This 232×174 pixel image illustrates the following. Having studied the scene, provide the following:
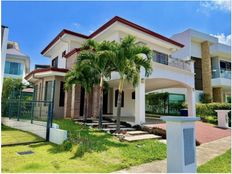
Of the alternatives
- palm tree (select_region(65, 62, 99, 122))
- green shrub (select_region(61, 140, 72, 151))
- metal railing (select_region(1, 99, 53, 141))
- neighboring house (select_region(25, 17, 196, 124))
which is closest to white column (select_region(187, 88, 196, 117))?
neighboring house (select_region(25, 17, 196, 124))

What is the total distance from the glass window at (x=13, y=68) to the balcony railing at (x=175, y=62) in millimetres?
23665

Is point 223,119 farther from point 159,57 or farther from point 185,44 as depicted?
point 185,44

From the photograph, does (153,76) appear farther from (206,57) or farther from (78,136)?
(206,57)

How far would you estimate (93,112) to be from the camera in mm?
16078

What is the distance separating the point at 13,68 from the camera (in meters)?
31.7

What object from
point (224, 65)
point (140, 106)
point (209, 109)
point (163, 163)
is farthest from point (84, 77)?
point (224, 65)

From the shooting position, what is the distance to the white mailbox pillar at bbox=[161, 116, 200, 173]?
517cm

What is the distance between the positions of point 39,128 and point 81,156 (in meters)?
4.71

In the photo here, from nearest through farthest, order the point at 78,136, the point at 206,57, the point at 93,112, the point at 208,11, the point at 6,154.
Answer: the point at 6,154, the point at 78,136, the point at 208,11, the point at 93,112, the point at 206,57

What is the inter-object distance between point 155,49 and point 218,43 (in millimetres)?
17017

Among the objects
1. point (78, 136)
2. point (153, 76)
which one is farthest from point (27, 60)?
point (78, 136)

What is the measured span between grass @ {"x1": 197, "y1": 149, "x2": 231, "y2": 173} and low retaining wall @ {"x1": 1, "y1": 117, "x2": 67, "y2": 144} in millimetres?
5651

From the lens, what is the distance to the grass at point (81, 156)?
608 cm

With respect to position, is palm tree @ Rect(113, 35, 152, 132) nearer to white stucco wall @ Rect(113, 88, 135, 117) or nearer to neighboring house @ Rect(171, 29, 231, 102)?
white stucco wall @ Rect(113, 88, 135, 117)
